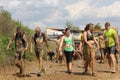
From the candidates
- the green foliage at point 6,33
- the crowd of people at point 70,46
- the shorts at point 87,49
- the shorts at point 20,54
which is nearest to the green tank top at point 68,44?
the crowd of people at point 70,46

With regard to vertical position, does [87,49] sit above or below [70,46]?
below

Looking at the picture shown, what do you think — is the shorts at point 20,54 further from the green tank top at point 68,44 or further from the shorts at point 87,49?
the shorts at point 87,49

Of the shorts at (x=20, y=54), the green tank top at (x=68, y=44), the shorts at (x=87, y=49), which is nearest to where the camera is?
the shorts at (x=87, y=49)

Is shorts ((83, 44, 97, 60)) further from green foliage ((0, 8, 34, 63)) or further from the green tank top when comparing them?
green foliage ((0, 8, 34, 63))

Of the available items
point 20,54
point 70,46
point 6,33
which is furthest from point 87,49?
point 6,33

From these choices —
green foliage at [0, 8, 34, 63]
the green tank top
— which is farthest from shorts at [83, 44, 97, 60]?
green foliage at [0, 8, 34, 63]

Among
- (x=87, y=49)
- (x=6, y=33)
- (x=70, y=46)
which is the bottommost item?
(x=87, y=49)

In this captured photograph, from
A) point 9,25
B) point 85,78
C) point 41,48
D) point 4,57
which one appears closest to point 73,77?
point 85,78

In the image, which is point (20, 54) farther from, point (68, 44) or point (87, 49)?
point (87, 49)

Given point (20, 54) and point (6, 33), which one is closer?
point (20, 54)

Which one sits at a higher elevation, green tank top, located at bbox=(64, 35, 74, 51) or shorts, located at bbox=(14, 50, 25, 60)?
green tank top, located at bbox=(64, 35, 74, 51)

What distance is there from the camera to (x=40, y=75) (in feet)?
51.5

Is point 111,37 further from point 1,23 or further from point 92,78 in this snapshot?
point 1,23

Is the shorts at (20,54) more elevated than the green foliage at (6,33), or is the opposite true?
the green foliage at (6,33)
